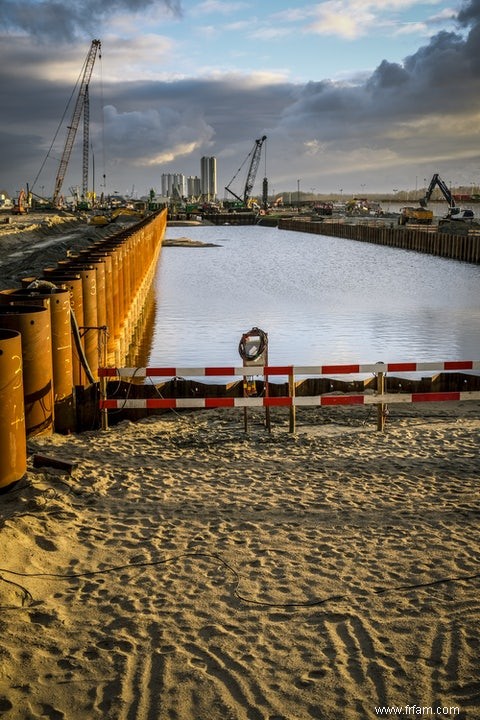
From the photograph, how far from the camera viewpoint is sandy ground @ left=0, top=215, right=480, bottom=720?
4.40m

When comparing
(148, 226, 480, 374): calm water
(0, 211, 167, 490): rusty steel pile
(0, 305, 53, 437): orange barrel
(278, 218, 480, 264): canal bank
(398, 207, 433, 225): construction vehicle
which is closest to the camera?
(0, 211, 167, 490): rusty steel pile

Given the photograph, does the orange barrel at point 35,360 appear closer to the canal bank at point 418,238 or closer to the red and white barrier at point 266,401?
the red and white barrier at point 266,401

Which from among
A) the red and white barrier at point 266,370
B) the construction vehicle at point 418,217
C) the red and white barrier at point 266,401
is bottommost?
the red and white barrier at point 266,401

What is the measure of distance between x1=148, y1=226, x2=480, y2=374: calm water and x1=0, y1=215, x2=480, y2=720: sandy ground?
35.8ft

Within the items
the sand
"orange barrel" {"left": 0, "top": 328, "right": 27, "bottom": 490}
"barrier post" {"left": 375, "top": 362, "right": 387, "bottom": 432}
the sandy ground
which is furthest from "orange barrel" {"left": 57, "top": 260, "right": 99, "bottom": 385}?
"barrier post" {"left": 375, "top": 362, "right": 387, "bottom": 432}

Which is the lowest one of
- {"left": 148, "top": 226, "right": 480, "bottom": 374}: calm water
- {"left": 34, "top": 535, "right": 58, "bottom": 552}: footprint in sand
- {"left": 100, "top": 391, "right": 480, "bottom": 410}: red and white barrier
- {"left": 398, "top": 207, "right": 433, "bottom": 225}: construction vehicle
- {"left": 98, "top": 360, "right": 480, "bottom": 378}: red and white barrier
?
{"left": 148, "top": 226, "right": 480, "bottom": 374}: calm water

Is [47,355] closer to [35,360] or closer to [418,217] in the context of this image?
[35,360]

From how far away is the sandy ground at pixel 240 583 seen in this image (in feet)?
14.4

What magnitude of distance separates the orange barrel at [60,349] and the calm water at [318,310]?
29.0ft

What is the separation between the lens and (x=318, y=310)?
99.2 feet

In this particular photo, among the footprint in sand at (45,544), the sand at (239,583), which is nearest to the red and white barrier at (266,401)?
the sand at (239,583)

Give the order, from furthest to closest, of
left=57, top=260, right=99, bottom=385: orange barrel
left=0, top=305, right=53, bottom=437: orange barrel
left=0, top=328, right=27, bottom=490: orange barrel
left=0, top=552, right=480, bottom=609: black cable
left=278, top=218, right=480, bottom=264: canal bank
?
left=278, top=218, right=480, bottom=264: canal bank → left=57, top=260, right=99, bottom=385: orange barrel → left=0, top=305, right=53, bottom=437: orange barrel → left=0, top=328, right=27, bottom=490: orange barrel → left=0, top=552, right=480, bottom=609: black cable

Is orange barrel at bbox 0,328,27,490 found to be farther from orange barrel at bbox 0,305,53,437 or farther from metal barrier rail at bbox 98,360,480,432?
metal barrier rail at bbox 98,360,480,432

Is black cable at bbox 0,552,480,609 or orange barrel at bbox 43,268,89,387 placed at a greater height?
orange barrel at bbox 43,268,89,387
